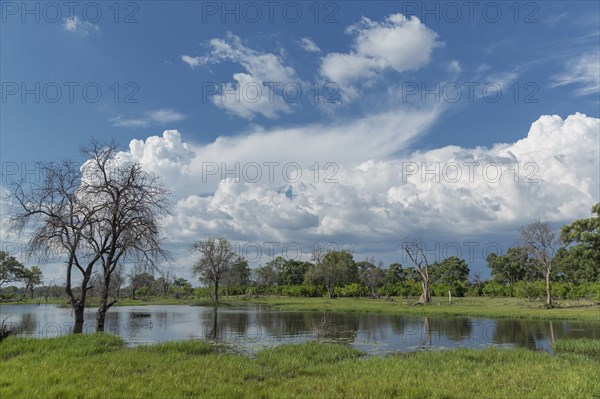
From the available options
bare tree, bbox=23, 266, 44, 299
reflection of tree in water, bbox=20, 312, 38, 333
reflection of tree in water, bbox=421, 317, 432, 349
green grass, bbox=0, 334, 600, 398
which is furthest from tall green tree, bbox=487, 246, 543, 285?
bare tree, bbox=23, 266, 44, 299

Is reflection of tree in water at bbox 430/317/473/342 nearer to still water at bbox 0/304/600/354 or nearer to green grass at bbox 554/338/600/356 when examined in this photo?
still water at bbox 0/304/600/354

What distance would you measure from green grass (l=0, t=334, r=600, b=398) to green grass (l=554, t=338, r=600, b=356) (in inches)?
121

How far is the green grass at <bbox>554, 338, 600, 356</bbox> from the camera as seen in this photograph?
2264 cm

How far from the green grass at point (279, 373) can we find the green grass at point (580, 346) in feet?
10.1

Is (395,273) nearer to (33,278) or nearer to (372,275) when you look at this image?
(372,275)

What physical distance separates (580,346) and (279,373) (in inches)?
670

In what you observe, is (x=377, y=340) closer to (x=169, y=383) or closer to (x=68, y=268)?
(x=169, y=383)

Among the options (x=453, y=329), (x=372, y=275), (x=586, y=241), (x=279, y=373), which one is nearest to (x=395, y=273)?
(x=372, y=275)

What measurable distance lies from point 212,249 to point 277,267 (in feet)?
137

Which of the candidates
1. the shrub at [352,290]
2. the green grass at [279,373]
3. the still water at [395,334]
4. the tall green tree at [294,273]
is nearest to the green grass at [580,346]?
the still water at [395,334]

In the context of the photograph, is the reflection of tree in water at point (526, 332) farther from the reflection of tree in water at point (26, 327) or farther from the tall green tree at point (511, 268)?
the tall green tree at point (511, 268)

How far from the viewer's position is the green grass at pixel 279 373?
41.6ft

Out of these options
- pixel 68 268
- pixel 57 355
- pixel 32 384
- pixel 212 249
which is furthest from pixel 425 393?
pixel 212 249

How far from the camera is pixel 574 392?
13172mm
